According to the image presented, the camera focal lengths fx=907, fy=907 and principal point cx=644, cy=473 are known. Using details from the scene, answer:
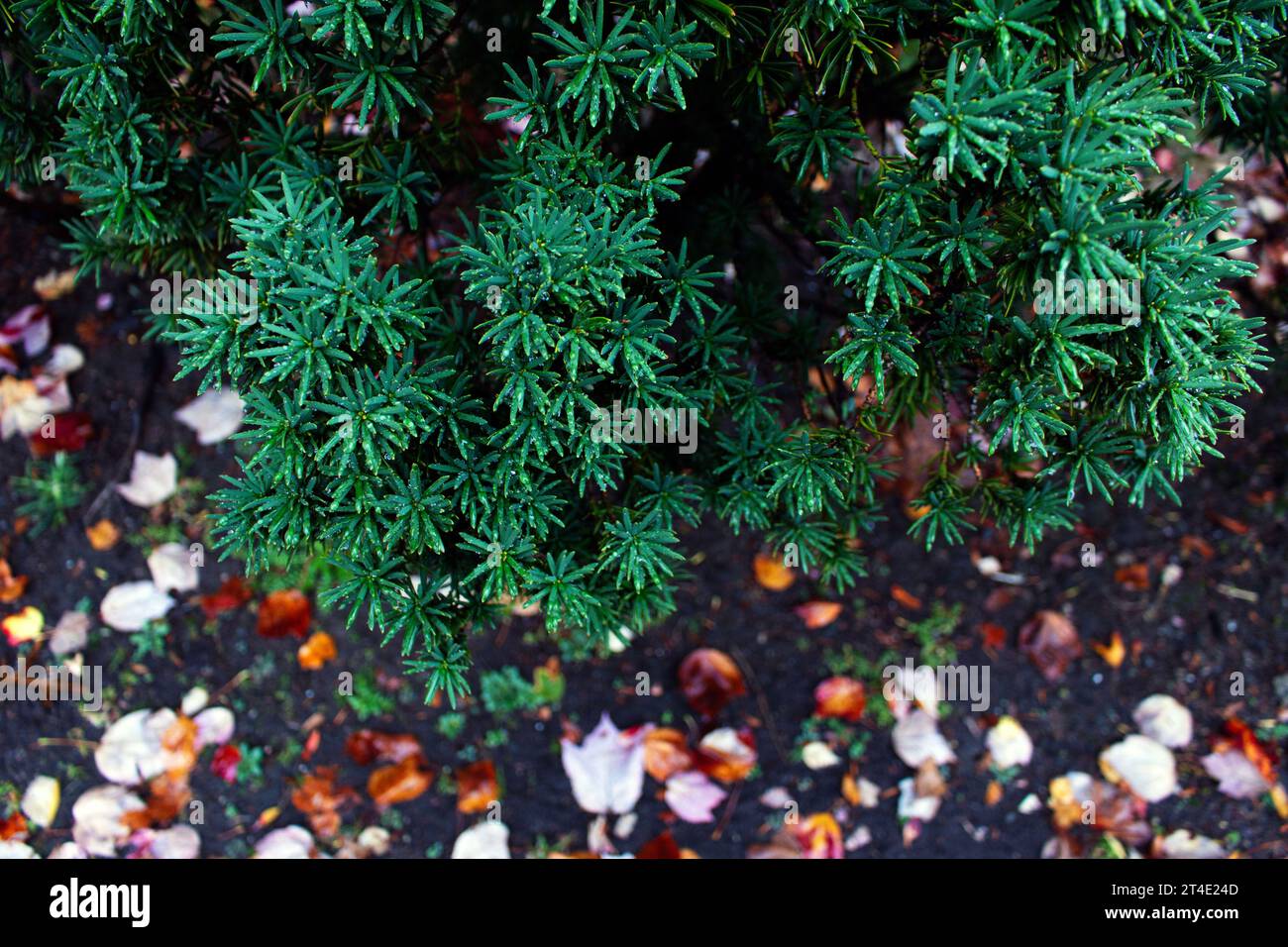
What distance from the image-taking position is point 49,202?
296 cm

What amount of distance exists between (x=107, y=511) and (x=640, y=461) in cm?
195

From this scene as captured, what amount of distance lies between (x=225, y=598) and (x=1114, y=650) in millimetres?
2746

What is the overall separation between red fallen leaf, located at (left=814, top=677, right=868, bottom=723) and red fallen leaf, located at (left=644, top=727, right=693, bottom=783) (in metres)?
0.42

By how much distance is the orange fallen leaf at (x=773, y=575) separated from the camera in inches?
114

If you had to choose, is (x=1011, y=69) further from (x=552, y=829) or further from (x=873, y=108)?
(x=552, y=829)

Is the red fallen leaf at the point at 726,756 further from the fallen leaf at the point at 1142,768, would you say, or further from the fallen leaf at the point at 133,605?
the fallen leaf at the point at 133,605

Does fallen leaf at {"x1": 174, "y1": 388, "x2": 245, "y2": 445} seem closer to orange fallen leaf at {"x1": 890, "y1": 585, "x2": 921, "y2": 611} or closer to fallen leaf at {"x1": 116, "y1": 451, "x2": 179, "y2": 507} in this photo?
fallen leaf at {"x1": 116, "y1": 451, "x2": 179, "y2": 507}

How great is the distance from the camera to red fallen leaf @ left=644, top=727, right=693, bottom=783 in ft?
8.70

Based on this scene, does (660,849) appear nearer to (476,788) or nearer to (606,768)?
(606,768)

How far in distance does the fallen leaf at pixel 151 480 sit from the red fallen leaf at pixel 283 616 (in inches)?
20.4

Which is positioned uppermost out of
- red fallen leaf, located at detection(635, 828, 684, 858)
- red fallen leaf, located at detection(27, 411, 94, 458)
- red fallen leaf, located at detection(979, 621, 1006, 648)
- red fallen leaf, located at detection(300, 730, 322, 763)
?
red fallen leaf, located at detection(27, 411, 94, 458)

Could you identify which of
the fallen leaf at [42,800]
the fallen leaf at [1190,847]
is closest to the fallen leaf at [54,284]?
the fallen leaf at [42,800]

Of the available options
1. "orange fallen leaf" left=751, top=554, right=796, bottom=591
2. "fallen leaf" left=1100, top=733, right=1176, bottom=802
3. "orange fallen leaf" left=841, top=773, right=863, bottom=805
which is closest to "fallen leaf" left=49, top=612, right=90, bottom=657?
"orange fallen leaf" left=751, top=554, right=796, bottom=591

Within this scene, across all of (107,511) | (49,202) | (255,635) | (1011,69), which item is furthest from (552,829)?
(49,202)
